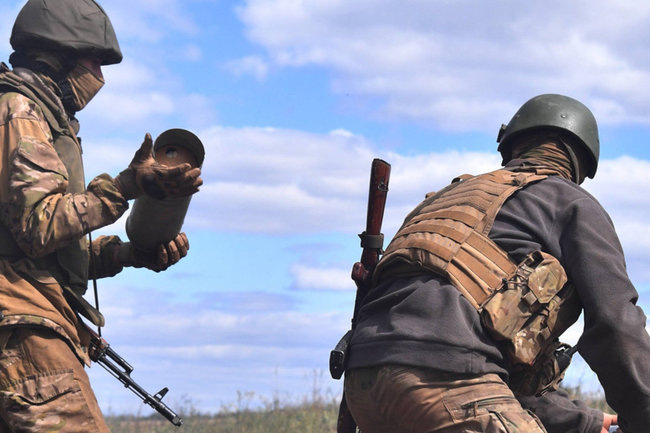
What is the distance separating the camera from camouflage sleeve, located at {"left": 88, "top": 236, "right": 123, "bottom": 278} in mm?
5465

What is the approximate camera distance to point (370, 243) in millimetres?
5191

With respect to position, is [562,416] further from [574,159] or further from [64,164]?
[64,164]

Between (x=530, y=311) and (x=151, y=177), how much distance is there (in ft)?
6.35

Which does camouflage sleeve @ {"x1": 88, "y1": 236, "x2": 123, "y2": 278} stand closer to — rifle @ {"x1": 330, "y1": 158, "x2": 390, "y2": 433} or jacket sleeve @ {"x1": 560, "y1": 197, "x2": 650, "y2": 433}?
rifle @ {"x1": 330, "y1": 158, "x2": 390, "y2": 433}

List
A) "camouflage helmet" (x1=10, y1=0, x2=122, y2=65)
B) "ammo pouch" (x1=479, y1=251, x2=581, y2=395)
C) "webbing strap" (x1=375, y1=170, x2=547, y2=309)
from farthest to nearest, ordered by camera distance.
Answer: "camouflage helmet" (x1=10, y1=0, x2=122, y2=65)
"webbing strap" (x1=375, y1=170, x2=547, y2=309)
"ammo pouch" (x1=479, y1=251, x2=581, y2=395)

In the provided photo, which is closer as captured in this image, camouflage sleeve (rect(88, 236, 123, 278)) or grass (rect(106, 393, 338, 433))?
camouflage sleeve (rect(88, 236, 123, 278))

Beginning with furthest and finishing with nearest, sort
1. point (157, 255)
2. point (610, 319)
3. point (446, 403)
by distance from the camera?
point (157, 255) → point (610, 319) → point (446, 403)

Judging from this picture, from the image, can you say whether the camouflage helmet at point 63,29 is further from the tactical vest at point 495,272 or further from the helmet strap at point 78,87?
the tactical vest at point 495,272

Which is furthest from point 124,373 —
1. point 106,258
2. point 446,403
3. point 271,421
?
point 271,421

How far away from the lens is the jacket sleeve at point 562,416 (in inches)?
187

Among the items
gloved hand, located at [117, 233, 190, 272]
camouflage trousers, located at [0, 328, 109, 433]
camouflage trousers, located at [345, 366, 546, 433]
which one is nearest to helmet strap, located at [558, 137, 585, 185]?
camouflage trousers, located at [345, 366, 546, 433]

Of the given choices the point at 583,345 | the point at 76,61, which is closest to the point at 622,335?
the point at 583,345

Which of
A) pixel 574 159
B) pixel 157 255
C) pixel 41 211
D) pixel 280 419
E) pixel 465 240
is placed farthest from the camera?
pixel 280 419

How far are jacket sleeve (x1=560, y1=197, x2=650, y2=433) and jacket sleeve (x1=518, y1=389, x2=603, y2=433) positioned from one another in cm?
61
